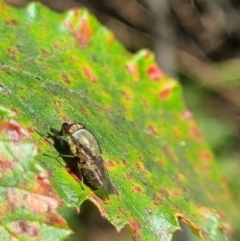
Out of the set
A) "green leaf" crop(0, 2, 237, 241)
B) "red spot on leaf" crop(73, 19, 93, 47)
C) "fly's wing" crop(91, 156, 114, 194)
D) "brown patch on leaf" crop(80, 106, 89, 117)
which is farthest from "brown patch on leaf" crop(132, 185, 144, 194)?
"red spot on leaf" crop(73, 19, 93, 47)

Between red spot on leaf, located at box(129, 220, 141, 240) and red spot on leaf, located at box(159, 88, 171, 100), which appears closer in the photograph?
red spot on leaf, located at box(129, 220, 141, 240)

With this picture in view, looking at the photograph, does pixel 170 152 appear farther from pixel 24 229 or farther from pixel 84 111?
pixel 24 229

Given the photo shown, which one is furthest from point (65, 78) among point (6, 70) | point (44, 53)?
point (6, 70)

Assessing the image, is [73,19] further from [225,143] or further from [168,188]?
[225,143]

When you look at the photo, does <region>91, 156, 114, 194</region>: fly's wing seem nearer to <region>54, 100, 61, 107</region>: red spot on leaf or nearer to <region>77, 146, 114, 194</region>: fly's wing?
<region>77, 146, 114, 194</region>: fly's wing

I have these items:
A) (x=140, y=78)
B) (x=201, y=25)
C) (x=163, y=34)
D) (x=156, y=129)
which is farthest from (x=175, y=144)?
(x=201, y=25)

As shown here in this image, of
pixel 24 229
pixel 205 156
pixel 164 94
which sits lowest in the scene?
pixel 205 156
